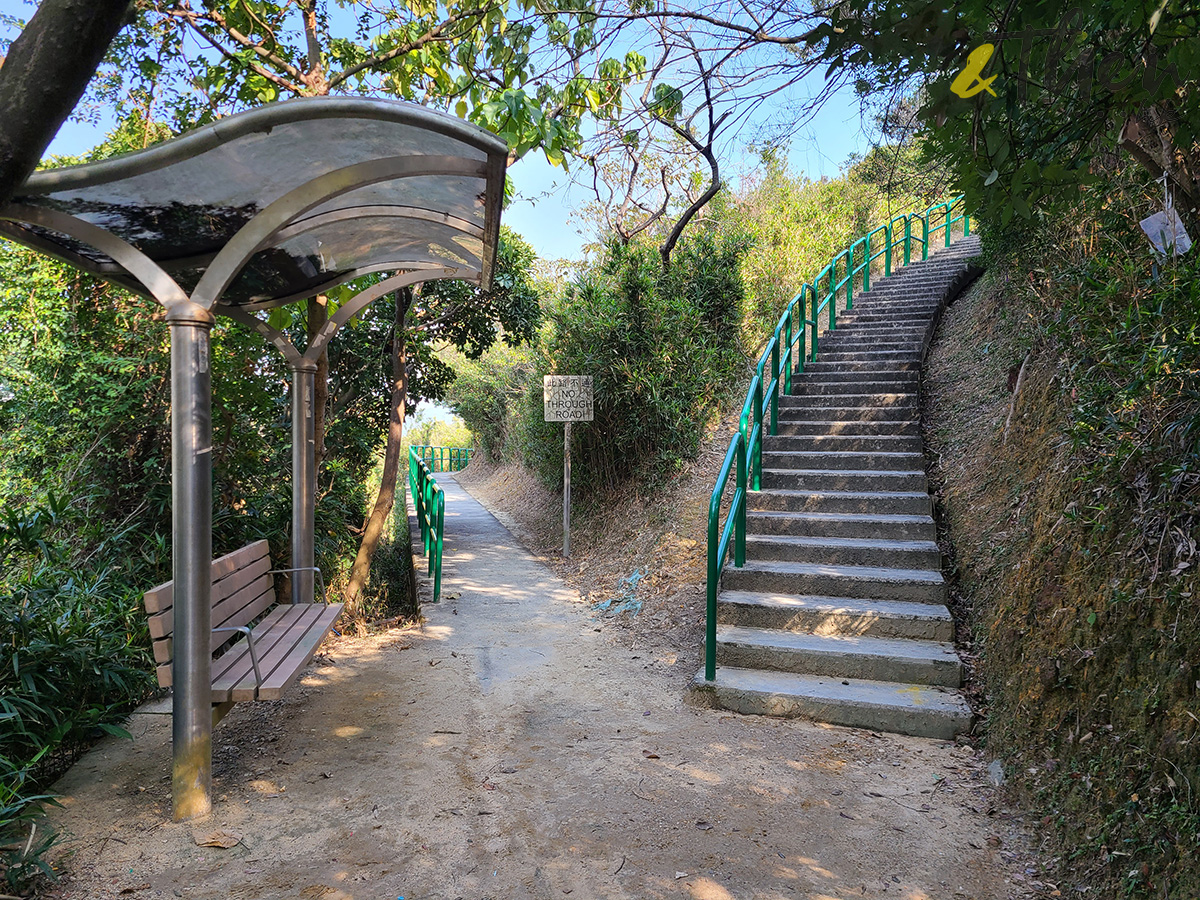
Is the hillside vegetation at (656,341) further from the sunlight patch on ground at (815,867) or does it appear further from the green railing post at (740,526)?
the sunlight patch on ground at (815,867)

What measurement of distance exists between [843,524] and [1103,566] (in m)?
2.37

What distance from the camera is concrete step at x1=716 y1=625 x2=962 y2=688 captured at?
4059 mm

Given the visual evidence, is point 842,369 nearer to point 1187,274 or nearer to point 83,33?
point 1187,274

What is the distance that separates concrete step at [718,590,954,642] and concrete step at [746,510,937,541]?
28.2 inches

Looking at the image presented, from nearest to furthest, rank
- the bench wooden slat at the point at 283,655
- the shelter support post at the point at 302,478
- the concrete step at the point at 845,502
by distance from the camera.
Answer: the bench wooden slat at the point at 283,655
the shelter support post at the point at 302,478
the concrete step at the point at 845,502

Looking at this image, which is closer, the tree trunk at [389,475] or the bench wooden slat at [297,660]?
the bench wooden slat at [297,660]

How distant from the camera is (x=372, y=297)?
4852mm

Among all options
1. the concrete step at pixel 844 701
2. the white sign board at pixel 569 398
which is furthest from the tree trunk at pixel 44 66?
the white sign board at pixel 569 398

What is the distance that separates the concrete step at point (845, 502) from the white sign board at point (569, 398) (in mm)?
3326

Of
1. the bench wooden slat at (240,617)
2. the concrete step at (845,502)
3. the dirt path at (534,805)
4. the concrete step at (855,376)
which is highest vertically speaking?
the concrete step at (855,376)

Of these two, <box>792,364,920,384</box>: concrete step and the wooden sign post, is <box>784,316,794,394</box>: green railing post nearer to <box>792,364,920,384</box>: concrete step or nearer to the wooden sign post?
<box>792,364,920,384</box>: concrete step

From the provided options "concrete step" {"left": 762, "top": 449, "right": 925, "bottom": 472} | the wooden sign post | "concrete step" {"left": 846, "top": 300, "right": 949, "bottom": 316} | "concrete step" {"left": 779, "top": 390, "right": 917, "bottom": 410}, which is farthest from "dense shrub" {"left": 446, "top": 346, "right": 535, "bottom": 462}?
"concrete step" {"left": 762, "top": 449, "right": 925, "bottom": 472}

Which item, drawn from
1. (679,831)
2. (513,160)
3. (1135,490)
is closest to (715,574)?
(679,831)

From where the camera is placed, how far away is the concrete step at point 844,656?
4.06 m
